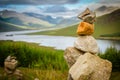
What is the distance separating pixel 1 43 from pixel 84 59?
1674 mm

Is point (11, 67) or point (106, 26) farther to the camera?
point (106, 26)

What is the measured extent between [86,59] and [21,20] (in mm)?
1632

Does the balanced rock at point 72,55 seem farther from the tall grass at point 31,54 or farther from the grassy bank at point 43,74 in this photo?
the tall grass at point 31,54

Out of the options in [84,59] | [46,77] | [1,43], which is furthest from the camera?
[1,43]

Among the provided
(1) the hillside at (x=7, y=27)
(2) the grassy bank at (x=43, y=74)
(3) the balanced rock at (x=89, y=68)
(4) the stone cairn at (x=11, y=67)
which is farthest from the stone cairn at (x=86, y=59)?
(1) the hillside at (x=7, y=27)

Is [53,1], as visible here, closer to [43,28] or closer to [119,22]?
[43,28]

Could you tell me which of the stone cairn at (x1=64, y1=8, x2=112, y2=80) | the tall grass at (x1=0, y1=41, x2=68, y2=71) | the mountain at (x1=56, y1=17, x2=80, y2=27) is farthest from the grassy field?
the stone cairn at (x1=64, y1=8, x2=112, y2=80)

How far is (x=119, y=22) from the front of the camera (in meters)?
5.37

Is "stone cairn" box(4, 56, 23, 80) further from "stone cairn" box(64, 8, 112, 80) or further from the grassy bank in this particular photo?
"stone cairn" box(64, 8, 112, 80)

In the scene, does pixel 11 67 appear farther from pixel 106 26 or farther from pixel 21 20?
pixel 106 26

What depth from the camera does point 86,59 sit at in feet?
13.7

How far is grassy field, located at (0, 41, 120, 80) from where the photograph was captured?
5.07m

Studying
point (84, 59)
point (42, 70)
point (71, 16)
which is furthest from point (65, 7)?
point (84, 59)

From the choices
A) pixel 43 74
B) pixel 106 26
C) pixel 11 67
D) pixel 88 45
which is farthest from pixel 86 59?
pixel 106 26
